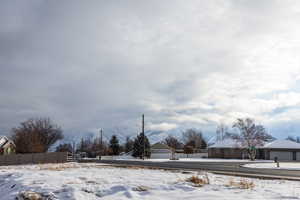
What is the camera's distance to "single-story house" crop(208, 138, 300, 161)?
207ft

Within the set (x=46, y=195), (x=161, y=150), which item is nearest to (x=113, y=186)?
(x=46, y=195)

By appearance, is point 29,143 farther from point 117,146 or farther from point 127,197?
point 127,197

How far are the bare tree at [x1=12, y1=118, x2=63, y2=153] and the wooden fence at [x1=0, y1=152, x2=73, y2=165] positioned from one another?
61.2ft

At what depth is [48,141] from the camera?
74.8 m

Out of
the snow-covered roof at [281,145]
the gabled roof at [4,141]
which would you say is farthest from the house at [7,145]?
the snow-covered roof at [281,145]

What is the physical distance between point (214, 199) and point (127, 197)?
8.50 feet

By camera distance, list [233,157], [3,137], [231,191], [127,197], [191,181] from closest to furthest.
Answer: [127,197] → [231,191] → [191,181] → [233,157] → [3,137]

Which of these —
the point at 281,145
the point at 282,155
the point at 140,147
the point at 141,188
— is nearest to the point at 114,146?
the point at 140,147

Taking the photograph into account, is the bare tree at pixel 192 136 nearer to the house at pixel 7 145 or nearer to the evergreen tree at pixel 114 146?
the evergreen tree at pixel 114 146

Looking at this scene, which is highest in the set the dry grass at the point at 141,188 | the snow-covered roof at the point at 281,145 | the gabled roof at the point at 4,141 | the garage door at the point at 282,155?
the dry grass at the point at 141,188

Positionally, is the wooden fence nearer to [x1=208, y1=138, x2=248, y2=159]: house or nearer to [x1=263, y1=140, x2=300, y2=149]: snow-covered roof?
[x1=208, y1=138, x2=248, y2=159]: house

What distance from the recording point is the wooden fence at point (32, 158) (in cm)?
4456

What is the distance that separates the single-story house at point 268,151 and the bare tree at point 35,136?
143ft

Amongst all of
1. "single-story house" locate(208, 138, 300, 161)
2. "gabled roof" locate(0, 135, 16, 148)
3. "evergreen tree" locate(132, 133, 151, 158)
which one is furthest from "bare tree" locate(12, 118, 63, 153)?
"single-story house" locate(208, 138, 300, 161)
